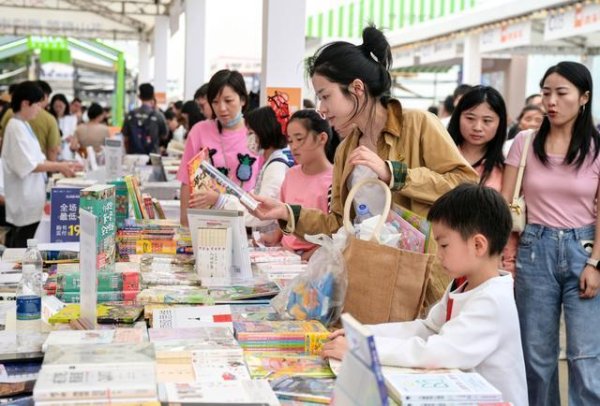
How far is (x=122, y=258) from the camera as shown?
337 centimetres

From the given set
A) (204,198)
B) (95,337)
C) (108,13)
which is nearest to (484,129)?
(204,198)

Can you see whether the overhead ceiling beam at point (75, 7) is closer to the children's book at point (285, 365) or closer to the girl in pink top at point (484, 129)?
the girl in pink top at point (484, 129)

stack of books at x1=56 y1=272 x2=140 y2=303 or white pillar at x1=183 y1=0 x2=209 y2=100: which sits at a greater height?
white pillar at x1=183 y1=0 x2=209 y2=100

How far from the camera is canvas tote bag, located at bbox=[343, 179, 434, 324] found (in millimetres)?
2275

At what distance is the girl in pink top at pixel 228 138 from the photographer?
175 inches

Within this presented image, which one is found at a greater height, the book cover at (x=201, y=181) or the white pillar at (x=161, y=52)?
the white pillar at (x=161, y=52)

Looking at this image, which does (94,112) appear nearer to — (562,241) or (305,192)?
(305,192)

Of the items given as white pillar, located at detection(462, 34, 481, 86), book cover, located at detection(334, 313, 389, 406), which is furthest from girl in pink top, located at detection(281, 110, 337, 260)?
white pillar, located at detection(462, 34, 481, 86)

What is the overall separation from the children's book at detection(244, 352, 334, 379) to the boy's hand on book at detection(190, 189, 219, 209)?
1.19 metres

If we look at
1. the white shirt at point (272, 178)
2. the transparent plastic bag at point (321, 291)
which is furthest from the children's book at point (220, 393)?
the white shirt at point (272, 178)

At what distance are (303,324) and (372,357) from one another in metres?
0.96

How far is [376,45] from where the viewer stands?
2629 millimetres

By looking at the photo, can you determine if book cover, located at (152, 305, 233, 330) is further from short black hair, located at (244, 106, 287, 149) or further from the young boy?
short black hair, located at (244, 106, 287, 149)

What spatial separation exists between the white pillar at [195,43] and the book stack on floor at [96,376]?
9.69 meters
